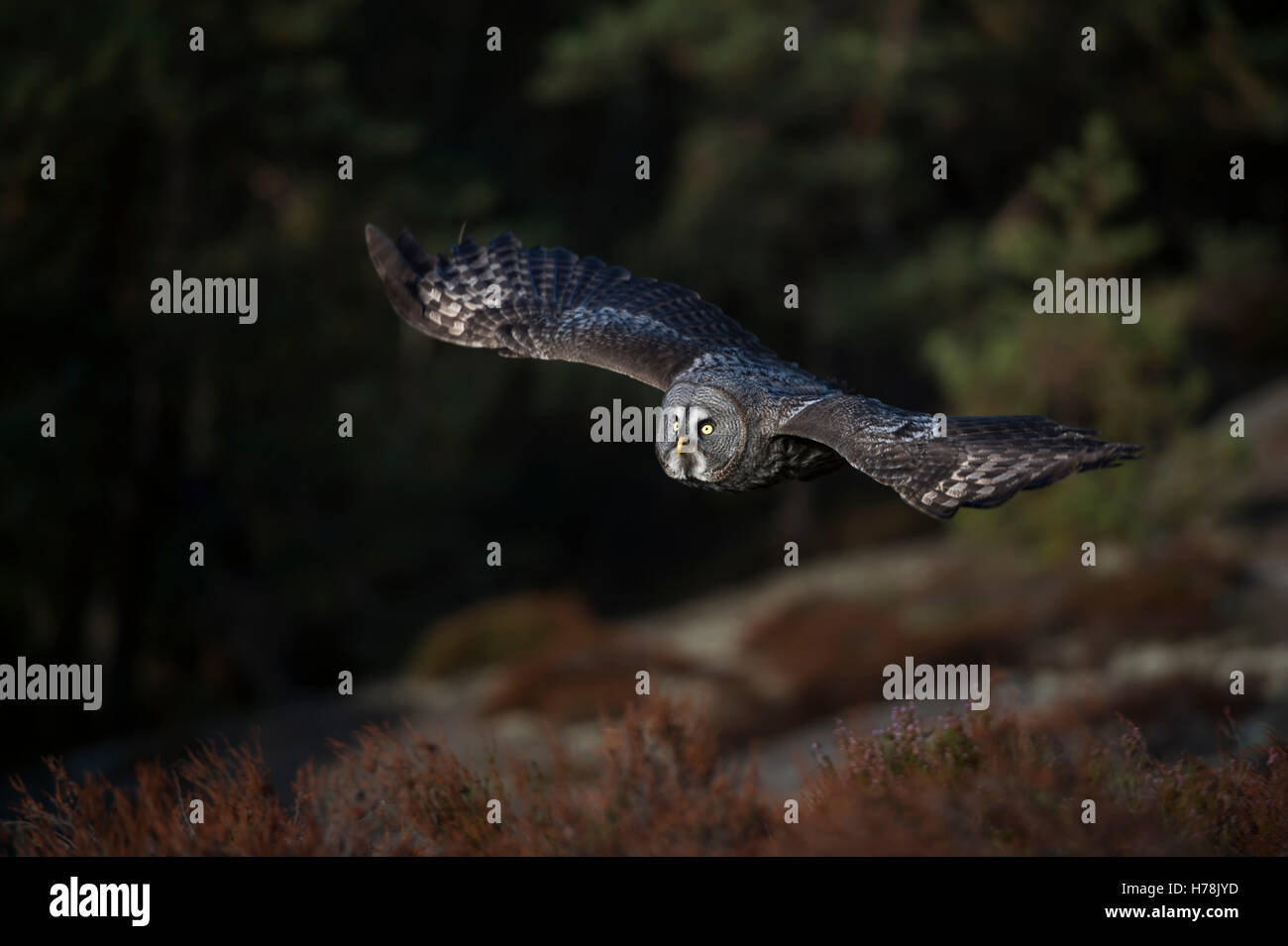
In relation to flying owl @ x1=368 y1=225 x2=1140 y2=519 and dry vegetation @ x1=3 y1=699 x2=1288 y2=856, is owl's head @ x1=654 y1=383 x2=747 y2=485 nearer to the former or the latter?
flying owl @ x1=368 y1=225 x2=1140 y2=519

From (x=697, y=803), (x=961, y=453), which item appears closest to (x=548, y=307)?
(x=961, y=453)

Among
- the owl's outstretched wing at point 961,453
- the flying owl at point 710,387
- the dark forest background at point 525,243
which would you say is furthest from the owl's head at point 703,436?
the dark forest background at point 525,243

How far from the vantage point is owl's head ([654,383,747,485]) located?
7.07 metres

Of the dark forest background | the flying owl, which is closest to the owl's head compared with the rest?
the flying owl

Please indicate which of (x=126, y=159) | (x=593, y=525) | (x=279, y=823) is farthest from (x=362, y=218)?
(x=279, y=823)

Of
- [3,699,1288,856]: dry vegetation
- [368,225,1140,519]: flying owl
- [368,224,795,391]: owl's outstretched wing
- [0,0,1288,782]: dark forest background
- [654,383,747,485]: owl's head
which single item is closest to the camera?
[3,699,1288,856]: dry vegetation

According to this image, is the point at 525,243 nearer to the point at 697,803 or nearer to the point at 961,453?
the point at 961,453

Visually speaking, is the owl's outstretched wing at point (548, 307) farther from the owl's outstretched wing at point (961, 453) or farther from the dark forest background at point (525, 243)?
the dark forest background at point (525, 243)

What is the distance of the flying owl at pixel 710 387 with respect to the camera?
5883mm

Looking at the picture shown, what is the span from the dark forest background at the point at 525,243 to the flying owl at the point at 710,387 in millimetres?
8774

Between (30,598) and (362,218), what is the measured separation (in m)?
7.56

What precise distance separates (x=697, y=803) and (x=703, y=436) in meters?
2.08

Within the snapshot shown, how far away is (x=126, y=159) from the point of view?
746 inches
